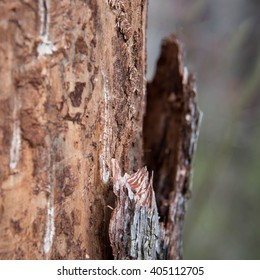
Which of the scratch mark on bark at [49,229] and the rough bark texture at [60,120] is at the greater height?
the rough bark texture at [60,120]

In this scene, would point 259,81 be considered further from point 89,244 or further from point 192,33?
point 89,244

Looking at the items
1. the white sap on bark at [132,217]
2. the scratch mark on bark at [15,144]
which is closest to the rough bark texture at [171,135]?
the white sap on bark at [132,217]

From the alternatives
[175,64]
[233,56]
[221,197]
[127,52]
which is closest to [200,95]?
[233,56]

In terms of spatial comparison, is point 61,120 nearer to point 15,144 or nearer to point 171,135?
point 15,144

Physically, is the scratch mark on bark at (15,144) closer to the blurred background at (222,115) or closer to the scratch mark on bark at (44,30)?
the scratch mark on bark at (44,30)

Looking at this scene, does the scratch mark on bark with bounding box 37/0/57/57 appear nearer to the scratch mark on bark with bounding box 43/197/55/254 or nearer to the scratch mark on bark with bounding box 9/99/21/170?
the scratch mark on bark with bounding box 9/99/21/170

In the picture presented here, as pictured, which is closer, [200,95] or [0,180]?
[0,180]

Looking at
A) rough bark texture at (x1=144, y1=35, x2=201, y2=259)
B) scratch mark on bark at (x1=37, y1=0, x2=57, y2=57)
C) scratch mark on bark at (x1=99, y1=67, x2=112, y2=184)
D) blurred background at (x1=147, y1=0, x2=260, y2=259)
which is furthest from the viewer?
blurred background at (x1=147, y1=0, x2=260, y2=259)

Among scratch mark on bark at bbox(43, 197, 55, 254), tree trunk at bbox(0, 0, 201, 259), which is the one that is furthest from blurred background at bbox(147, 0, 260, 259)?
scratch mark on bark at bbox(43, 197, 55, 254)
